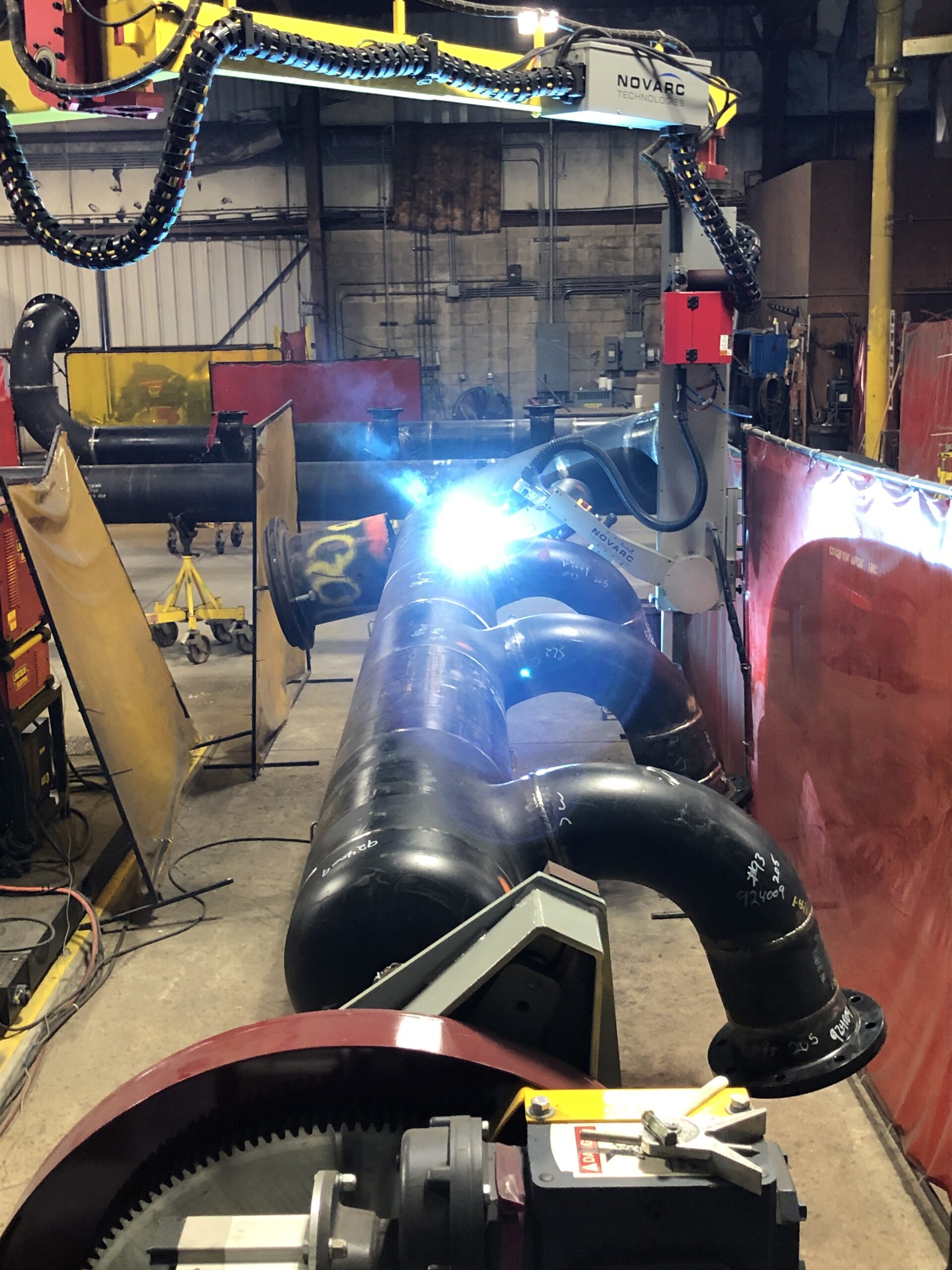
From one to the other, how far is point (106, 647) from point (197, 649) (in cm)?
375

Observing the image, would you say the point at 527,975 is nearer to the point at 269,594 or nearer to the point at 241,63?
the point at 241,63

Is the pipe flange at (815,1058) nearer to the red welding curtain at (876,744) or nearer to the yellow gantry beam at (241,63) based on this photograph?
the red welding curtain at (876,744)

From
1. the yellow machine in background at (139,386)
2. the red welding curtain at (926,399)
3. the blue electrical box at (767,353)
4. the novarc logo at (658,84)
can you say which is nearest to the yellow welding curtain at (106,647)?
the novarc logo at (658,84)

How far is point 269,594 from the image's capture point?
7.21 m

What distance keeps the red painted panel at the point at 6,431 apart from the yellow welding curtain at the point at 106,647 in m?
1.72

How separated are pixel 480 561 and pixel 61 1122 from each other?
128 inches

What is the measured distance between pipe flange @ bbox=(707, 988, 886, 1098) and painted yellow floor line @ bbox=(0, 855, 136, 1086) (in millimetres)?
2628

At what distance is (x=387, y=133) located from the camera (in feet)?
61.3

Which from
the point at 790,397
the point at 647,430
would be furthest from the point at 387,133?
the point at 647,430

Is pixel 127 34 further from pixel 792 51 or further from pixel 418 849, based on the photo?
pixel 792 51

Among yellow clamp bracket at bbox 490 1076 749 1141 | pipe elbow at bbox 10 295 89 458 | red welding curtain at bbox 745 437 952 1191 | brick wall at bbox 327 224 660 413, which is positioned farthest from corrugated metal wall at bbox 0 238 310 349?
yellow clamp bracket at bbox 490 1076 749 1141

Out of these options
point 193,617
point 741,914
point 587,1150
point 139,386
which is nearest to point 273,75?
point 741,914

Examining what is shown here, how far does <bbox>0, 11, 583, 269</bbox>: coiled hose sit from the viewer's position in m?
3.93

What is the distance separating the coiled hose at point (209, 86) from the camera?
3.93 meters
